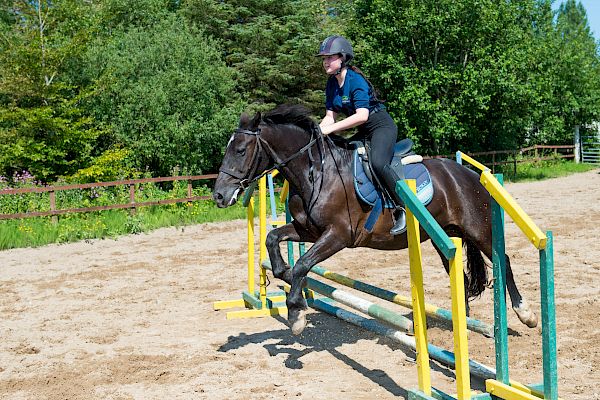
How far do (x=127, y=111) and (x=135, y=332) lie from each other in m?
13.7

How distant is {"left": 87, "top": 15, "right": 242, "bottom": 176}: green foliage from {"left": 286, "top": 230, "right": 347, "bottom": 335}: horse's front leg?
14.9 meters

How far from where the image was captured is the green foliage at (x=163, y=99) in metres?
19.5

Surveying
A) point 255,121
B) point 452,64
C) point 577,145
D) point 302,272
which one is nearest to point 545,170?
point 577,145

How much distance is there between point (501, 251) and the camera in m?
A: 3.62

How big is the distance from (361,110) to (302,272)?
57.3 inches

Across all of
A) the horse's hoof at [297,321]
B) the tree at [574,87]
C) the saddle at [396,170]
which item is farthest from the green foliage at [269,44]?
the horse's hoof at [297,321]

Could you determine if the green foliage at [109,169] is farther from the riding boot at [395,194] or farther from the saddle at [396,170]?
the riding boot at [395,194]

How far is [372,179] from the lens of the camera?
554 centimetres

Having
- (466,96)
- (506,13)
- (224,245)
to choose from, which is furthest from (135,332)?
(506,13)

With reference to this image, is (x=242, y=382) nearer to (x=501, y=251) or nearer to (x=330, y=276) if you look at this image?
(x=330, y=276)

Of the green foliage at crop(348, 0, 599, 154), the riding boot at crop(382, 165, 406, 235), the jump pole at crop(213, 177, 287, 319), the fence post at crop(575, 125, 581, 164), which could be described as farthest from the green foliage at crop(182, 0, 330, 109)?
the riding boot at crop(382, 165, 406, 235)

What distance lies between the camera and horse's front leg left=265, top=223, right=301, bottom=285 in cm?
570

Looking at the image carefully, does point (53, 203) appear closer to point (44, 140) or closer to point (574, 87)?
point (44, 140)

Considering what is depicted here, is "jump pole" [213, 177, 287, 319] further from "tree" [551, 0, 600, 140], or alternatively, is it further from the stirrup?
"tree" [551, 0, 600, 140]
